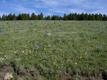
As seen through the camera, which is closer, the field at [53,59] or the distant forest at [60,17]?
the field at [53,59]

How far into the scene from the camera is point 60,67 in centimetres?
1504

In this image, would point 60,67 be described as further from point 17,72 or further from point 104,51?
point 104,51

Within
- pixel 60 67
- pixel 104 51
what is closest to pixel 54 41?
pixel 104 51

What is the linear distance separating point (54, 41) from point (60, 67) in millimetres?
5374

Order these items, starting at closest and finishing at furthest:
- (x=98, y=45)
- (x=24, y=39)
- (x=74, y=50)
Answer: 1. (x=74, y=50)
2. (x=98, y=45)
3. (x=24, y=39)

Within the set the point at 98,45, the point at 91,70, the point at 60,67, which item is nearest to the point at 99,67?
the point at 91,70

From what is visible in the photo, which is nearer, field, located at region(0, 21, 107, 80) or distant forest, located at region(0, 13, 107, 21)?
field, located at region(0, 21, 107, 80)

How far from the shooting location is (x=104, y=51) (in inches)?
705

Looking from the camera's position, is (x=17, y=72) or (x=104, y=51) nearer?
(x=17, y=72)

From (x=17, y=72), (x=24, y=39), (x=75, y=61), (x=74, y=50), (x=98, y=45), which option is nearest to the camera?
(x=17, y=72)

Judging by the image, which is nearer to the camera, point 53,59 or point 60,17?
point 53,59

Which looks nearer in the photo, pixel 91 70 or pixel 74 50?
pixel 91 70

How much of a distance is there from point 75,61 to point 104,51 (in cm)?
288

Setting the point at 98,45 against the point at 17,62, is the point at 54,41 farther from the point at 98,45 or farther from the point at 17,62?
the point at 17,62
